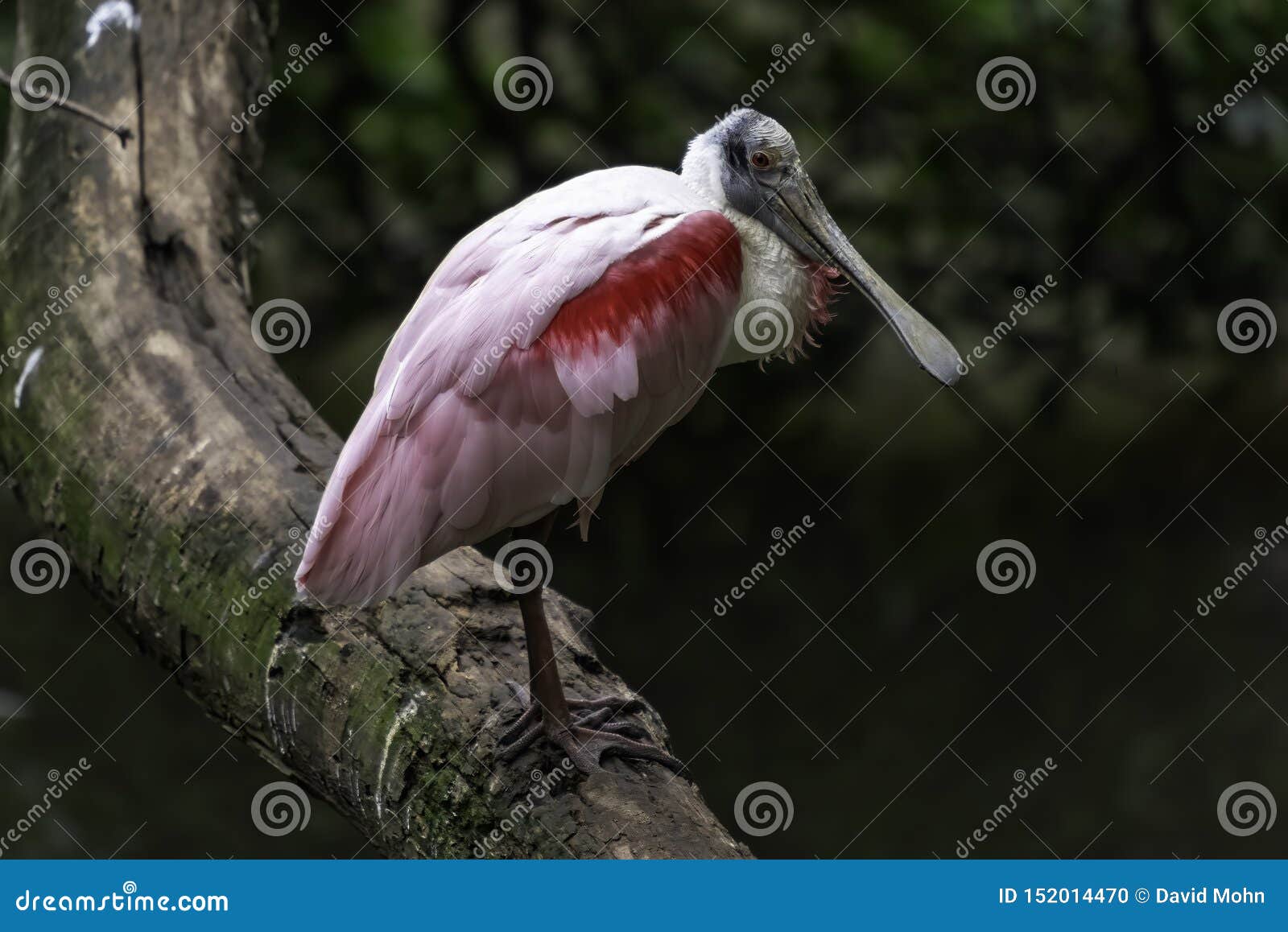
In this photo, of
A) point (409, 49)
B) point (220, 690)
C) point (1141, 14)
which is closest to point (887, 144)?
point (1141, 14)

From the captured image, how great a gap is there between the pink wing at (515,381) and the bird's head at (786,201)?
0.25 m

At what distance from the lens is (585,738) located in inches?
132

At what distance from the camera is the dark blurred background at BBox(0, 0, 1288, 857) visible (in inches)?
249

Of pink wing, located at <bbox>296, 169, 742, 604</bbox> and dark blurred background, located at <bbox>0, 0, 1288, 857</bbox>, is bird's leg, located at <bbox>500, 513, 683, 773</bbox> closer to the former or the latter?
pink wing, located at <bbox>296, 169, 742, 604</bbox>

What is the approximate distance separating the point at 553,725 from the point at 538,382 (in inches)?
30.6

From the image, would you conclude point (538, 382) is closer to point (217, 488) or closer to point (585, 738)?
point (585, 738)

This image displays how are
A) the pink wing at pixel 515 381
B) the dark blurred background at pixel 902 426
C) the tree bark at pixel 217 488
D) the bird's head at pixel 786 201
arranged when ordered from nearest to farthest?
the pink wing at pixel 515 381
the tree bark at pixel 217 488
the bird's head at pixel 786 201
the dark blurred background at pixel 902 426

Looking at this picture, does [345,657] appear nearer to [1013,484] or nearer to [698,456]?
[698,456]

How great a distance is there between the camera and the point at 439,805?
3.30 metres

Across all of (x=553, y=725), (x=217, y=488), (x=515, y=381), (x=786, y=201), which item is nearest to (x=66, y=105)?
(x=217, y=488)

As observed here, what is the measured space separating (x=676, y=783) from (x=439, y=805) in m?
0.54

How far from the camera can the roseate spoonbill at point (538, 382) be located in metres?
3.21

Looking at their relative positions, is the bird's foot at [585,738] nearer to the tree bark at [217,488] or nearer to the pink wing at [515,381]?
the tree bark at [217,488]

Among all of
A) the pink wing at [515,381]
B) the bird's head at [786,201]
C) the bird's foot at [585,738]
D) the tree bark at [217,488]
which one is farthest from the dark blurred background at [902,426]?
the pink wing at [515,381]
